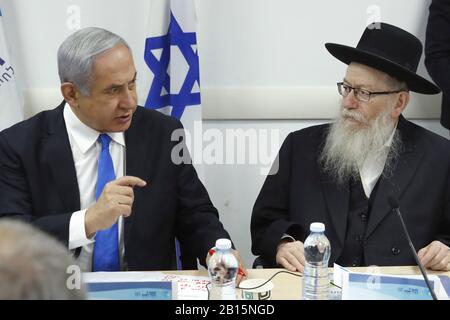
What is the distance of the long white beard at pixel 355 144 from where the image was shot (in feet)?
9.48

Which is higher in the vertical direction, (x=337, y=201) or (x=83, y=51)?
(x=83, y=51)

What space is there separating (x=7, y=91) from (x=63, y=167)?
103cm

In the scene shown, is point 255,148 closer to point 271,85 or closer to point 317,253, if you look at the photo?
point 271,85

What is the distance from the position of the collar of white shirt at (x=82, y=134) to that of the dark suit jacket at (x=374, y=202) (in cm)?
74

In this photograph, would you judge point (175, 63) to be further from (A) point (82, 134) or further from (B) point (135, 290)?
(B) point (135, 290)

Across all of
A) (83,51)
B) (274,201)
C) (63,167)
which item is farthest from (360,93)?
(63,167)

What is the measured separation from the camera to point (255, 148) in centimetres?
391

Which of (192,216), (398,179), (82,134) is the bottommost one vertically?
(192,216)

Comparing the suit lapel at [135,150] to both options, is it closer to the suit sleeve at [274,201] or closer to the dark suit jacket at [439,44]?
the suit sleeve at [274,201]

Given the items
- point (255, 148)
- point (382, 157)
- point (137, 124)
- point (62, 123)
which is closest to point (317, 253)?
point (382, 157)

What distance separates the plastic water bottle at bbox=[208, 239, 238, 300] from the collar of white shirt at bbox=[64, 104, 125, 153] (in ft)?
2.46

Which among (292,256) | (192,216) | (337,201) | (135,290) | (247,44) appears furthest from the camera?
(247,44)

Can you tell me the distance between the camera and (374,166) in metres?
2.93

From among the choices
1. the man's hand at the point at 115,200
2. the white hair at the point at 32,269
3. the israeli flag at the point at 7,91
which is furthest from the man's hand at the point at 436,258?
the israeli flag at the point at 7,91
